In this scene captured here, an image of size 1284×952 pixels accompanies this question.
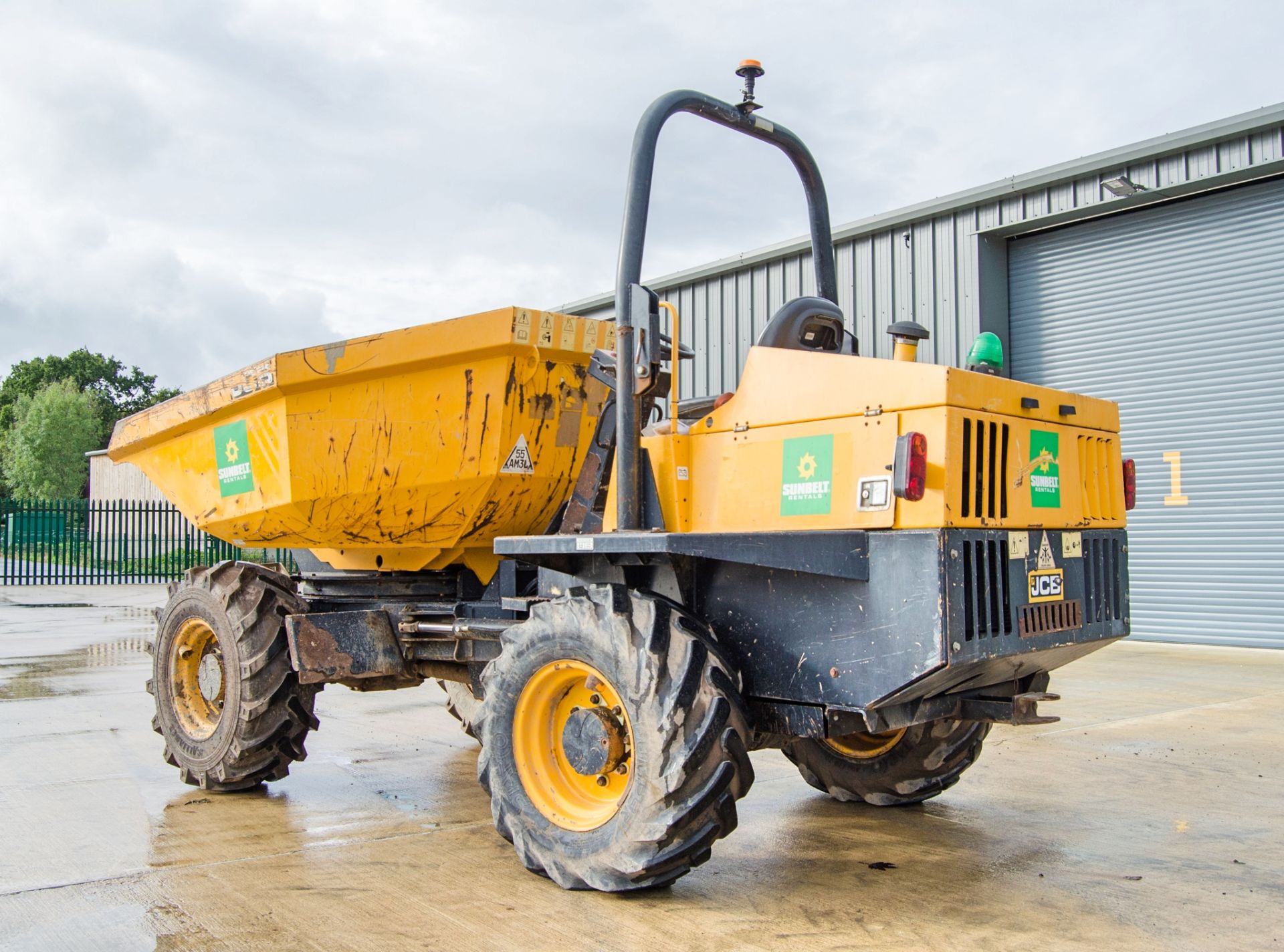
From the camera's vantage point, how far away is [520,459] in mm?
5254

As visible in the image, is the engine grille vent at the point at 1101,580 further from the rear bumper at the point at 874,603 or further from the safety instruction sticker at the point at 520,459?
the safety instruction sticker at the point at 520,459

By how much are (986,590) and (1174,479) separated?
33.4ft

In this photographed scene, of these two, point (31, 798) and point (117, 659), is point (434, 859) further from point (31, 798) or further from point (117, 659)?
point (117, 659)

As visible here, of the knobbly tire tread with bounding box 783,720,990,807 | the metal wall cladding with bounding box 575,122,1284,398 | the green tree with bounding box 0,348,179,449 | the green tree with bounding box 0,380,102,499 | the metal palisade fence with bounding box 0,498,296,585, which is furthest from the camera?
the green tree with bounding box 0,348,179,449

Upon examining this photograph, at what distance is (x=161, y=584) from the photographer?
26109mm

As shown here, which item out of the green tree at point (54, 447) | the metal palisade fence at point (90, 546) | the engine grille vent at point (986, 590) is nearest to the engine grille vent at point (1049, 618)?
the engine grille vent at point (986, 590)

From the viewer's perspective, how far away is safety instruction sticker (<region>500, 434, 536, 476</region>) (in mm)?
5215

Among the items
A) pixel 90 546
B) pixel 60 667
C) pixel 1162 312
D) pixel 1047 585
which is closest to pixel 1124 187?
pixel 1162 312

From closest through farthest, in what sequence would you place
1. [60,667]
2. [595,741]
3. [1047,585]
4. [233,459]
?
[1047,585]
[595,741]
[233,459]
[60,667]

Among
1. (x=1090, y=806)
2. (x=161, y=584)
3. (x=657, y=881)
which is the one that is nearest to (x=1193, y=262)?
(x=1090, y=806)

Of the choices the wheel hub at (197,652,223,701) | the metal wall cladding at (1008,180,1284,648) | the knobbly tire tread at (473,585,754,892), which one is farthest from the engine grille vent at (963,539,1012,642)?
the metal wall cladding at (1008,180,1284,648)

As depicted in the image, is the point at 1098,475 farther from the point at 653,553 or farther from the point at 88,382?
the point at 88,382

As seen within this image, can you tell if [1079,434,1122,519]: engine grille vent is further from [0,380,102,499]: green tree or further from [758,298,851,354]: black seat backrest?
[0,380,102,499]: green tree

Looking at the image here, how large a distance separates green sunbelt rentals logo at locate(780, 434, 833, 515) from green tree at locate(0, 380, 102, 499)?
172 ft
